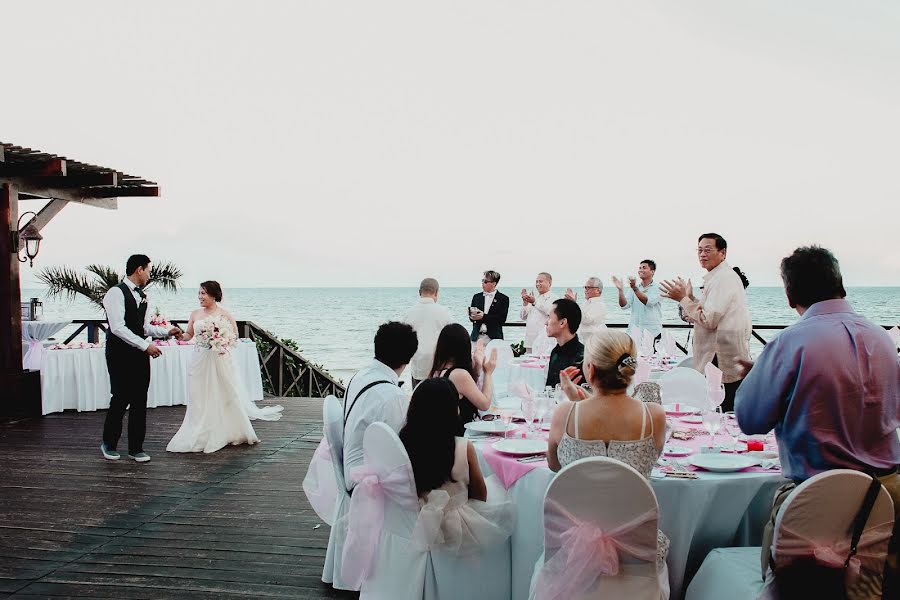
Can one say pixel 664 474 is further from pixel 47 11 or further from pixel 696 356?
pixel 47 11

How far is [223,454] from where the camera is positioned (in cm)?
618

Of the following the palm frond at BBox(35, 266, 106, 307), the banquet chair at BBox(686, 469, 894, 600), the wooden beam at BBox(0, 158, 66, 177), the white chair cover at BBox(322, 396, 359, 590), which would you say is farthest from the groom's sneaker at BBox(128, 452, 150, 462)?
the palm frond at BBox(35, 266, 106, 307)

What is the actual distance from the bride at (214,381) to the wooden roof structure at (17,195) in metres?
2.70

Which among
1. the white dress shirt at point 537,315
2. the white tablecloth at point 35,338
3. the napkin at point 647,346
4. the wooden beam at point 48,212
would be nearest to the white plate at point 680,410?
the napkin at point 647,346

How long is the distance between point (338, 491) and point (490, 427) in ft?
2.77

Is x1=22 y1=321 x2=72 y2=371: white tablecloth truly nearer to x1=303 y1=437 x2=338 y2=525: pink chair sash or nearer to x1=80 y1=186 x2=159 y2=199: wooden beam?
x1=80 y1=186 x2=159 y2=199: wooden beam

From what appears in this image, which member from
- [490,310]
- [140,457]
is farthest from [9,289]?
[490,310]

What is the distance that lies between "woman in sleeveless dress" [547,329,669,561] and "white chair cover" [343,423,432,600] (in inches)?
25.1

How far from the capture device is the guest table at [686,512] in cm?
251

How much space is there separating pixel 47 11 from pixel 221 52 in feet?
12.5

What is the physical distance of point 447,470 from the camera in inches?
104

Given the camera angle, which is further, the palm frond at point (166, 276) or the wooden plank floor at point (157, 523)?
the palm frond at point (166, 276)

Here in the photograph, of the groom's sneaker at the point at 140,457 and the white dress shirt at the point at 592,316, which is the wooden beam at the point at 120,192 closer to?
the groom's sneaker at the point at 140,457

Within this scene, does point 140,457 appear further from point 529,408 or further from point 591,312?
point 591,312
